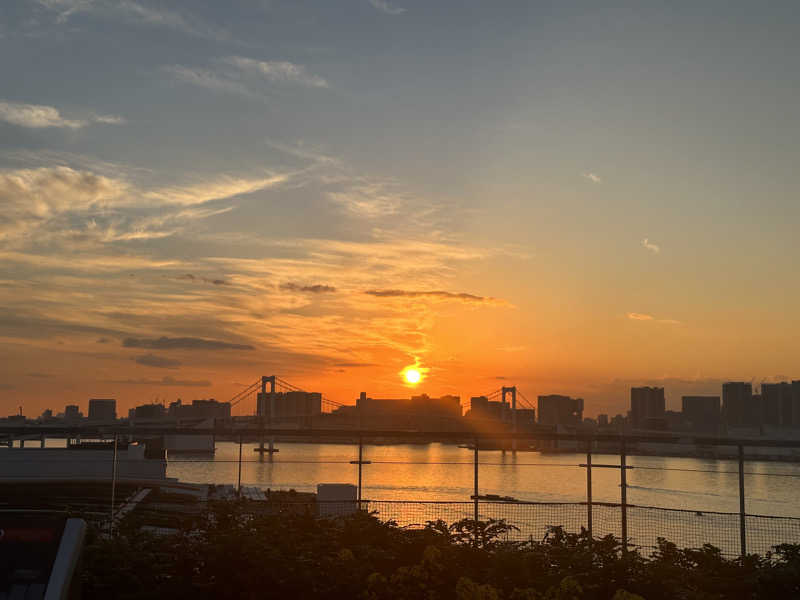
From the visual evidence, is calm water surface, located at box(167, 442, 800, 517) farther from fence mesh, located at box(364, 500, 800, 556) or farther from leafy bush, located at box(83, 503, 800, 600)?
leafy bush, located at box(83, 503, 800, 600)

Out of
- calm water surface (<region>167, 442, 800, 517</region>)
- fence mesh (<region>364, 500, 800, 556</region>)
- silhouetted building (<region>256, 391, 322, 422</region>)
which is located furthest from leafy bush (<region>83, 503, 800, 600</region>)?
silhouetted building (<region>256, 391, 322, 422</region>)

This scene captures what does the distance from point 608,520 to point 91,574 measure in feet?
29.9

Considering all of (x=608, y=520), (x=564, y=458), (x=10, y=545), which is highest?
(x=10, y=545)

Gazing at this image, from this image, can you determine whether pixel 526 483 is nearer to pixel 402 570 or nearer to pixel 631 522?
pixel 631 522

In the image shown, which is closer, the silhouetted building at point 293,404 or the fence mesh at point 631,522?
the fence mesh at point 631,522

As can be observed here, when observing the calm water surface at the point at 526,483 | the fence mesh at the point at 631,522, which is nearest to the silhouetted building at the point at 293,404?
the calm water surface at the point at 526,483

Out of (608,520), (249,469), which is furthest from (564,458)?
(608,520)

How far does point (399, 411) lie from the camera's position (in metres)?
92.1

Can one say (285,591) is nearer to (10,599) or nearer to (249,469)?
(10,599)

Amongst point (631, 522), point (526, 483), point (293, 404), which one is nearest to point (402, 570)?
point (631, 522)

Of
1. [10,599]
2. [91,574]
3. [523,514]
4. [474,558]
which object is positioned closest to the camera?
[10,599]

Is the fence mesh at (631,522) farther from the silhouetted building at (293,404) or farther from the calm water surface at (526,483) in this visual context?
the silhouetted building at (293,404)

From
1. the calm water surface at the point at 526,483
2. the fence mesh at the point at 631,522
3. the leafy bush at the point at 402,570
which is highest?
the leafy bush at the point at 402,570

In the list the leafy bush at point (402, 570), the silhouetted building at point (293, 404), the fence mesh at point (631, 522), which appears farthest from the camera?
the silhouetted building at point (293, 404)
